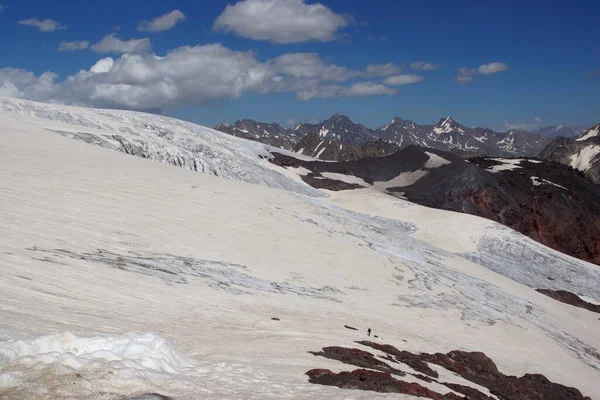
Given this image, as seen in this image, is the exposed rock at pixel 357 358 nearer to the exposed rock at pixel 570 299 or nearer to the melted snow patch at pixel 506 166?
the exposed rock at pixel 570 299

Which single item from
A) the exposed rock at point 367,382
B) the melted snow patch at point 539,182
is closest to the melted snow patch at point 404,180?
the melted snow patch at point 539,182

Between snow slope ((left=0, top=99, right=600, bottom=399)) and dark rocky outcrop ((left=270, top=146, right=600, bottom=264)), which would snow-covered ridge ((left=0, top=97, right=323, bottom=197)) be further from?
dark rocky outcrop ((left=270, top=146, right=600, bottom=264))

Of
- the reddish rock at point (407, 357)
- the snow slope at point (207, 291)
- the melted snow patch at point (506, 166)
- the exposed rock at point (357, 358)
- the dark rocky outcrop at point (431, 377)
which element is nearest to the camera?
the snow slope at point (207, 291)

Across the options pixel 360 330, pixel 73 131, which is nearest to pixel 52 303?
pixel 360 330

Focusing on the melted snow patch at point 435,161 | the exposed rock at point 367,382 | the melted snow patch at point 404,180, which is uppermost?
the melted snow patch at point 435,161

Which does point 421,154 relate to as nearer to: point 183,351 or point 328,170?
point 328,170
